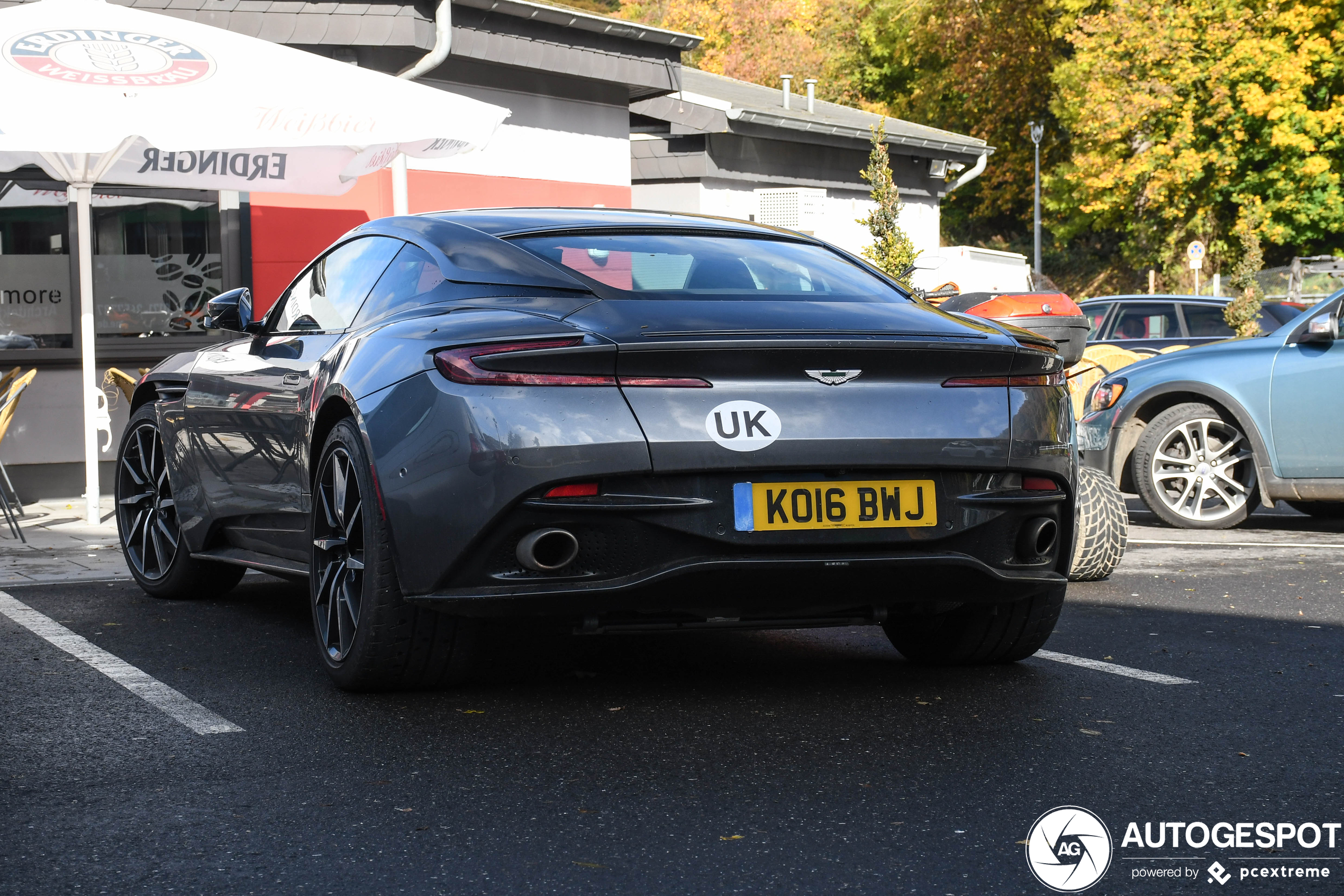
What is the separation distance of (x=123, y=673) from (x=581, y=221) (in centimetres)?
198

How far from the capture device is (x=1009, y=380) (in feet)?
14.5

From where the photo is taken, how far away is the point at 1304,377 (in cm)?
945

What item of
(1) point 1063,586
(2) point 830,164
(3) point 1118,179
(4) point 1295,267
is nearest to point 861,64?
(3) point 1118,179

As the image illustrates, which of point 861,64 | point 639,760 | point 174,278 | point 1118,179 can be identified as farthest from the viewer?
point 861,64

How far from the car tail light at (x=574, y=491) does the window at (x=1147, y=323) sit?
14.0 metres

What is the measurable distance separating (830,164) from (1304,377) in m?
15.6

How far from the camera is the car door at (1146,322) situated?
56.3 feet

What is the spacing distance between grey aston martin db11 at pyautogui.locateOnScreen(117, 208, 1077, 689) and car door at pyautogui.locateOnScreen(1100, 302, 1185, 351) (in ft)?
42.1

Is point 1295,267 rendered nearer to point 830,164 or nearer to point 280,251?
point 830,164

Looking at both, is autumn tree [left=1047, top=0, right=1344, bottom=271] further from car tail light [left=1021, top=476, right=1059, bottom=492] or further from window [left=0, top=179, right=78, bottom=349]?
car tail light [left=1021, top=476, right=1059, bottom=492]

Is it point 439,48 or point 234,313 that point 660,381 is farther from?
point 439,48

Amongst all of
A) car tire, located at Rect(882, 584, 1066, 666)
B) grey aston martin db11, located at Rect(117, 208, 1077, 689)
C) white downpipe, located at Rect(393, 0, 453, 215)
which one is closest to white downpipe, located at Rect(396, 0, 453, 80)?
white downpipe, located at Rect(393, 0, 453, 215)

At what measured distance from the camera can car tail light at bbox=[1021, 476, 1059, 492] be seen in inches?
175

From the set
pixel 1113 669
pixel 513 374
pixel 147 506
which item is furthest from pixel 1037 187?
pixel 513 374
